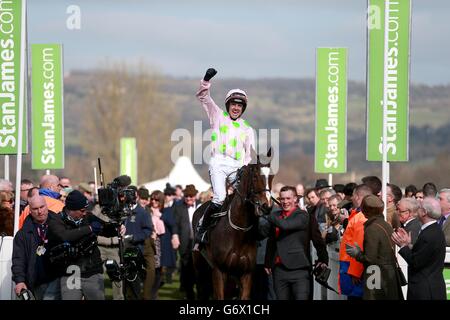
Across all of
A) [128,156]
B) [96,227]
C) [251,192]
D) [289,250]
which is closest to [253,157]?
[251,192]

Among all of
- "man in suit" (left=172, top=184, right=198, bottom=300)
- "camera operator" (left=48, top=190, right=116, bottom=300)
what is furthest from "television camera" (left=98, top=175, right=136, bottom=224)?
"man in suit" (left=172, top=184, right=198, bottom=300)

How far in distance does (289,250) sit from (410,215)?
1509mm

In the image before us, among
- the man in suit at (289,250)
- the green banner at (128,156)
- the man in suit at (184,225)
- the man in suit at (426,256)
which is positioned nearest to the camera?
the man in suit at (426,256)

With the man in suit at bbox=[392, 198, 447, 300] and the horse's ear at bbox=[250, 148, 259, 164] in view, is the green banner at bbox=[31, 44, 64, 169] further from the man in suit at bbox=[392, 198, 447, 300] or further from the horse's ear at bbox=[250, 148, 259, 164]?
the man in suit at bbox=[392, 198, 447, 300]

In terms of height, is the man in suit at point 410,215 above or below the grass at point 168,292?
above

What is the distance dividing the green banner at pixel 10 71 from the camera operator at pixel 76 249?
5.18m

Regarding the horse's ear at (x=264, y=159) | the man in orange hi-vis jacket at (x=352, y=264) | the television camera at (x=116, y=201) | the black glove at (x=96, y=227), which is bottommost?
the man in orange hi-vis jacket at (x=352, y=264)

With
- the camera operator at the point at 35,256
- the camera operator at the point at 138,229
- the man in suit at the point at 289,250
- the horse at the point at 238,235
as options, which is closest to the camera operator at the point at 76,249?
the camera operator at the point at 35,256

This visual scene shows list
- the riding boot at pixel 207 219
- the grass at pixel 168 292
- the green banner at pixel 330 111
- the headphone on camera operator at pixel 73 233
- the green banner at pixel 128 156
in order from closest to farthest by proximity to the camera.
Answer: the headphone on camera operator at pixel 73 233 < the riding boot at pixel 207 219 < the green banner at pixel 330 111 < the grass at pixel 168 292 < the green banner at pixel 128 156

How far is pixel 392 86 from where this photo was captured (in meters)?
16.9

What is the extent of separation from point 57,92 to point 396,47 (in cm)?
722

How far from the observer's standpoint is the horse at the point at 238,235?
14.4m

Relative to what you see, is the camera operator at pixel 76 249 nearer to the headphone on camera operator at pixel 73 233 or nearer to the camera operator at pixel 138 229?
the headphone on camera operator at pixel 73 233

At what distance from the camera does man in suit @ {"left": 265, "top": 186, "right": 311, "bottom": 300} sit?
14.5 m
